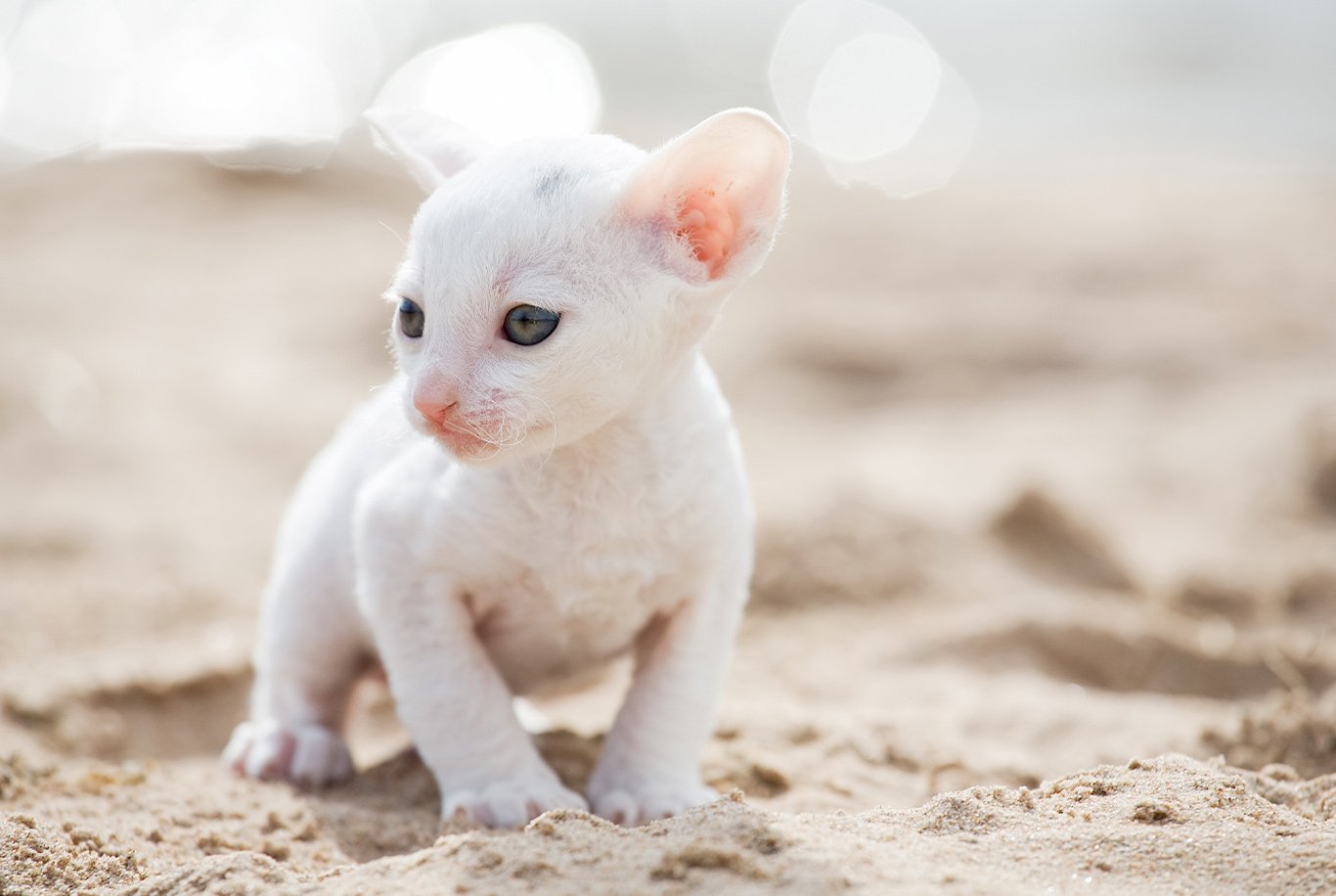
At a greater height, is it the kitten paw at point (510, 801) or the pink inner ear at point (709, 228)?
the pink inner ear at point (709, 228)

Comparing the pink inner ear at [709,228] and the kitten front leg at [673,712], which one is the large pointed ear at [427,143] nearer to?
the pink inner ear at [709,228]

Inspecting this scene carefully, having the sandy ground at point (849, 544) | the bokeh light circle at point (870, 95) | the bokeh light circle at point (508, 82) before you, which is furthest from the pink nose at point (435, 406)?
the bokeh light circle at point (870, 95)

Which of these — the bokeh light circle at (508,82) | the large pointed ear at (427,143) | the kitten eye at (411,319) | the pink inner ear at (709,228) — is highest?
the bokeh light circle at (508,82)

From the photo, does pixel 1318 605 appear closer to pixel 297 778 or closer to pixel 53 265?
pixel 297 778

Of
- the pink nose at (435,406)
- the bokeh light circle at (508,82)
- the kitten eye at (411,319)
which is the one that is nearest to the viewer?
the pink nose at (435,406)

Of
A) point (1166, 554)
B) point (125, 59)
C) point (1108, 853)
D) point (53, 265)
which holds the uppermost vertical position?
point (125, 59)

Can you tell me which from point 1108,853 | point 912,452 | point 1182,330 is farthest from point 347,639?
point 1182,330
